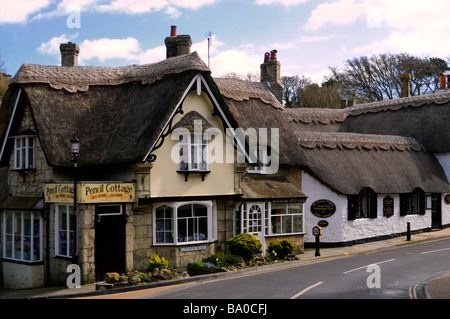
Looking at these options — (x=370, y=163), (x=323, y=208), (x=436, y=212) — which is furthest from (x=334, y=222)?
(x=436, y=212)

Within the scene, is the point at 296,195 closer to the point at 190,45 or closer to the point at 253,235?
the point at 253,235

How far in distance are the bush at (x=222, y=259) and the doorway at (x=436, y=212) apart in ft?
56.9

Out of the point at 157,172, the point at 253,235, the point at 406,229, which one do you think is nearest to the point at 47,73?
the point at 157,172

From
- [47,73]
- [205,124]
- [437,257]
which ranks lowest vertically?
[437,257]

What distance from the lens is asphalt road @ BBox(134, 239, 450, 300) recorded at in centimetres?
1447

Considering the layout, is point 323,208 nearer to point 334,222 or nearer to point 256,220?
point 334,222

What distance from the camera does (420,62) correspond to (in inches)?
2411

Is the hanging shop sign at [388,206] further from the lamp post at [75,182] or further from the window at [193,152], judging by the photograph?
the lamp post at [75,182]

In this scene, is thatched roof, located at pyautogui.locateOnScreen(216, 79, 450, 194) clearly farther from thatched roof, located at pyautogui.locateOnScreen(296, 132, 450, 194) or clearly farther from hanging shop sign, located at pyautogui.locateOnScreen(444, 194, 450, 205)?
hanging shop sign, located at pyautogui.locateOnScreen(444, 194, 450, 205)

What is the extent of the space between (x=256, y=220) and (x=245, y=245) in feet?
8.56

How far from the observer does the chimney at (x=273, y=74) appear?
32406 mm

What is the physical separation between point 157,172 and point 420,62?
165 feet

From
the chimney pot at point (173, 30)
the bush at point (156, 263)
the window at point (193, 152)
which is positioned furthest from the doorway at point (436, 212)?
the bush at point (156, 263)

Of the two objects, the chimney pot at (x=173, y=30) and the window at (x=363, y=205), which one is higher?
the chimney pot at (x=173, y=30)
